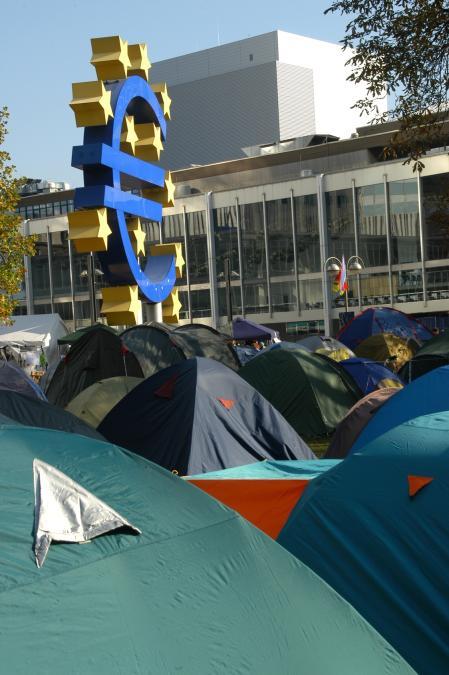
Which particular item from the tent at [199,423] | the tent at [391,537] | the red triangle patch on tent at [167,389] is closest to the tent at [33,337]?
the tent at [199,423]

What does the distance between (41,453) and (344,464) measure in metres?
2.30

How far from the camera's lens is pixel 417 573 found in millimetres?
5422

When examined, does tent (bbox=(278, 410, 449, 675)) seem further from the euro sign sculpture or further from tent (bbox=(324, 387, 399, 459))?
the euro sign sculpture

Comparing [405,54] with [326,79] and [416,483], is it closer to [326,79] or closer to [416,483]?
[416,483]

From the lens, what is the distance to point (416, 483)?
18.5 feet

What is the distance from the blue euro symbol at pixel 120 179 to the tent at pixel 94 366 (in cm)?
567

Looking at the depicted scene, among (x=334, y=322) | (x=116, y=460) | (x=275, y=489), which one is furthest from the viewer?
(x=334, y=322)

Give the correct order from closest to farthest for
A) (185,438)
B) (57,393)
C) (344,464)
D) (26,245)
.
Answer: (344,464), (185,438), (57,393), (26,245)

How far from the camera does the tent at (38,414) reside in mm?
A: 9375

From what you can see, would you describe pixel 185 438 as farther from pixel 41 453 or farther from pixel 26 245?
pixel 26 245

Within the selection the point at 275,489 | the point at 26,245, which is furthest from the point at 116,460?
the point at 26,245

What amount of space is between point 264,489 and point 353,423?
4.34 metres

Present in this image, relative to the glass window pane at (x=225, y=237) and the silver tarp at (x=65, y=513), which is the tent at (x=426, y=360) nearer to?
the silver tarp at (x=65, y=513)

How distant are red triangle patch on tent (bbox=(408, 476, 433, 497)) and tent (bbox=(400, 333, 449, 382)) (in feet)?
44.0
